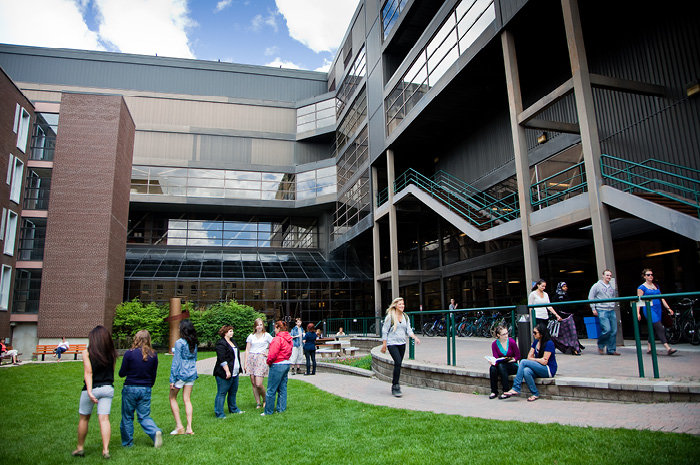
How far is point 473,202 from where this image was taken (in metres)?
22.2

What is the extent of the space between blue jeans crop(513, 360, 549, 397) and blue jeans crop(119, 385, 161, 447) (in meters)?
5.28

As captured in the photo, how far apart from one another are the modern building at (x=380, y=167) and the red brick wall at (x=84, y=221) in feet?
0.31

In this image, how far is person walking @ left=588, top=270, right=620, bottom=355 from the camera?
369 inches

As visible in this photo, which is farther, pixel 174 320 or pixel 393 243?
pixel 393 243

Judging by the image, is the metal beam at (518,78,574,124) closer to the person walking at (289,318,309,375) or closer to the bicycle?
the bicycle

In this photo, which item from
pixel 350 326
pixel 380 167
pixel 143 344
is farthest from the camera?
pixel 350 326

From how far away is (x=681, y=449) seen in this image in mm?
4367

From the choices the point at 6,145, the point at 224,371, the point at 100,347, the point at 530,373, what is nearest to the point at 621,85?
the point at 530,373

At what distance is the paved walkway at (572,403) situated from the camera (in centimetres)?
555

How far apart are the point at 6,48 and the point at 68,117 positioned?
1698 cm

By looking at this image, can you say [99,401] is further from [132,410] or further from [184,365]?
[184,365]

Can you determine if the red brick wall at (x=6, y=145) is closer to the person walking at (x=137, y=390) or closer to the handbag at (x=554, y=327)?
the person walking at (x=137, y=390)

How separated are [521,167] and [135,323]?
65.0 ft

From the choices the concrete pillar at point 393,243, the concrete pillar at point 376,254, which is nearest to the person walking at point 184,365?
the concrete pillar at point 393,243
